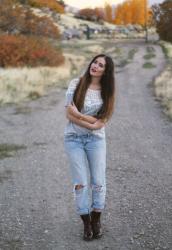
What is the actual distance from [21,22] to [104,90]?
2767 centimetres

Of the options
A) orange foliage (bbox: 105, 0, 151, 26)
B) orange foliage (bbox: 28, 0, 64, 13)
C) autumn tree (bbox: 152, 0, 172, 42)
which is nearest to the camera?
autumn tree (bbox: 152, 0, 172, 42)

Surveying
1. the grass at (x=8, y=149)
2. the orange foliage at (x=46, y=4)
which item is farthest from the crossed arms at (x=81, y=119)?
the orange foliage at (x=46, y=4)

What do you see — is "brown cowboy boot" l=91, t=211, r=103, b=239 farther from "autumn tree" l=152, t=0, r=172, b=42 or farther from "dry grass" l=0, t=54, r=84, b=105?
"autumn tree" l=152, t=0, r=172, b=42

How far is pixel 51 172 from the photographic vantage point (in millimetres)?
8633

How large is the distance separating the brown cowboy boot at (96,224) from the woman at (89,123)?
0.12 m

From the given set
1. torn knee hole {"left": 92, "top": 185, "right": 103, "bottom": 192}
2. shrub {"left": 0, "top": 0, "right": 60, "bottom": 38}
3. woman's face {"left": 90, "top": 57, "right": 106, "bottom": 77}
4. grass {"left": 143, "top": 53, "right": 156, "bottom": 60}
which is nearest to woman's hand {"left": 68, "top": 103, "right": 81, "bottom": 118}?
woman's face {"left": 90, "top": 57, "right": 106, "bottom": 77}

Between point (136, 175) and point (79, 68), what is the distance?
69.2 ft

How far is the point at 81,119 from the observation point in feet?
17.8

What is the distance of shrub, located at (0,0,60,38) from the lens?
32188 millimetres

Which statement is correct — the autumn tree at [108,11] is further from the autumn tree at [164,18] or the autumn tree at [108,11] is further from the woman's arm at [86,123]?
the woman's arm at [86,123]

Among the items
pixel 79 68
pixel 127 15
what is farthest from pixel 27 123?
pixel 127 15

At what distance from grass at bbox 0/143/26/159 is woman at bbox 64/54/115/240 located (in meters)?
4.37

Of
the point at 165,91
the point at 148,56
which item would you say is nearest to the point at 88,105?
the point at 165,91

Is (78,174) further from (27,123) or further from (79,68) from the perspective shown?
(79,68)
